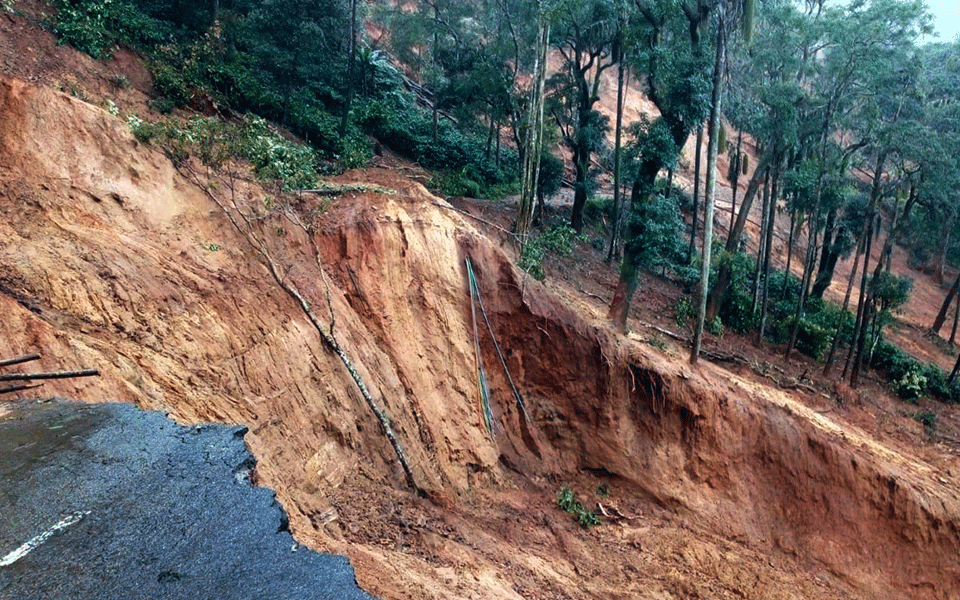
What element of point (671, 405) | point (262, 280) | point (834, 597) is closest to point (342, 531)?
point (262, 280)

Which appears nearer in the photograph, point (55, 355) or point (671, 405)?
point (55, 355)

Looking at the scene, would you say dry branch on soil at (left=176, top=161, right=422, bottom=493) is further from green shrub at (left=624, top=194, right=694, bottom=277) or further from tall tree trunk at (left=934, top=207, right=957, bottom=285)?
tall tree trunk at (left=934, top=207, right=957, bottom=285)

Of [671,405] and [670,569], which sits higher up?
[671,405]

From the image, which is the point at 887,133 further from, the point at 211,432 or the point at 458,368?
the point at 211,432

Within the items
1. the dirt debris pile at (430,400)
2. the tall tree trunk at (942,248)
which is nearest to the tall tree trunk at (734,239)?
the dirt debris pile at (430,400)

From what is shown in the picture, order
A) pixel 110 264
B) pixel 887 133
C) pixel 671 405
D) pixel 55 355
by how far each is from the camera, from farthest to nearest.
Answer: pixel 887 133 < pixel 671 405 < pixel 110 264 < pixel 55 355
